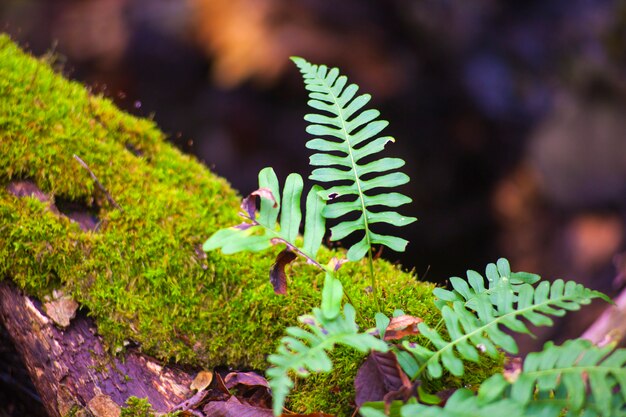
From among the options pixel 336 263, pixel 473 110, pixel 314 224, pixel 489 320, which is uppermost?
pixel 473 110

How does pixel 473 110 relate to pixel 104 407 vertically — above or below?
above

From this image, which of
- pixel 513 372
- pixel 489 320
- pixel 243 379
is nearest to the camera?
pixel 513 372

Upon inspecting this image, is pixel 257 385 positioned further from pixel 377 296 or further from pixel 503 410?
pixel 503 410

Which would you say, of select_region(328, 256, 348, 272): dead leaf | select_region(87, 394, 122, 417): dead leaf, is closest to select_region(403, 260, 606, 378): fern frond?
select_region(328, 256, 348, 272): dead leaf

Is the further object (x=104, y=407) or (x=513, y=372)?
(x=104, y=407)

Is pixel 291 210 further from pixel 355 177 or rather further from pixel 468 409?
pixel 468 409

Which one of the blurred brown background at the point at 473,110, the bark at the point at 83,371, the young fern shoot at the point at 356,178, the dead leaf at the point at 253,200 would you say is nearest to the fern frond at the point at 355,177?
the young fern shoot at the point at 356,178

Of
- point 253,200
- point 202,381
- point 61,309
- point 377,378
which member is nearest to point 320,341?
point 377,378

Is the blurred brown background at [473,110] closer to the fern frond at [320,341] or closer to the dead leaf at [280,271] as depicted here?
the dead leaf at [280,271]
